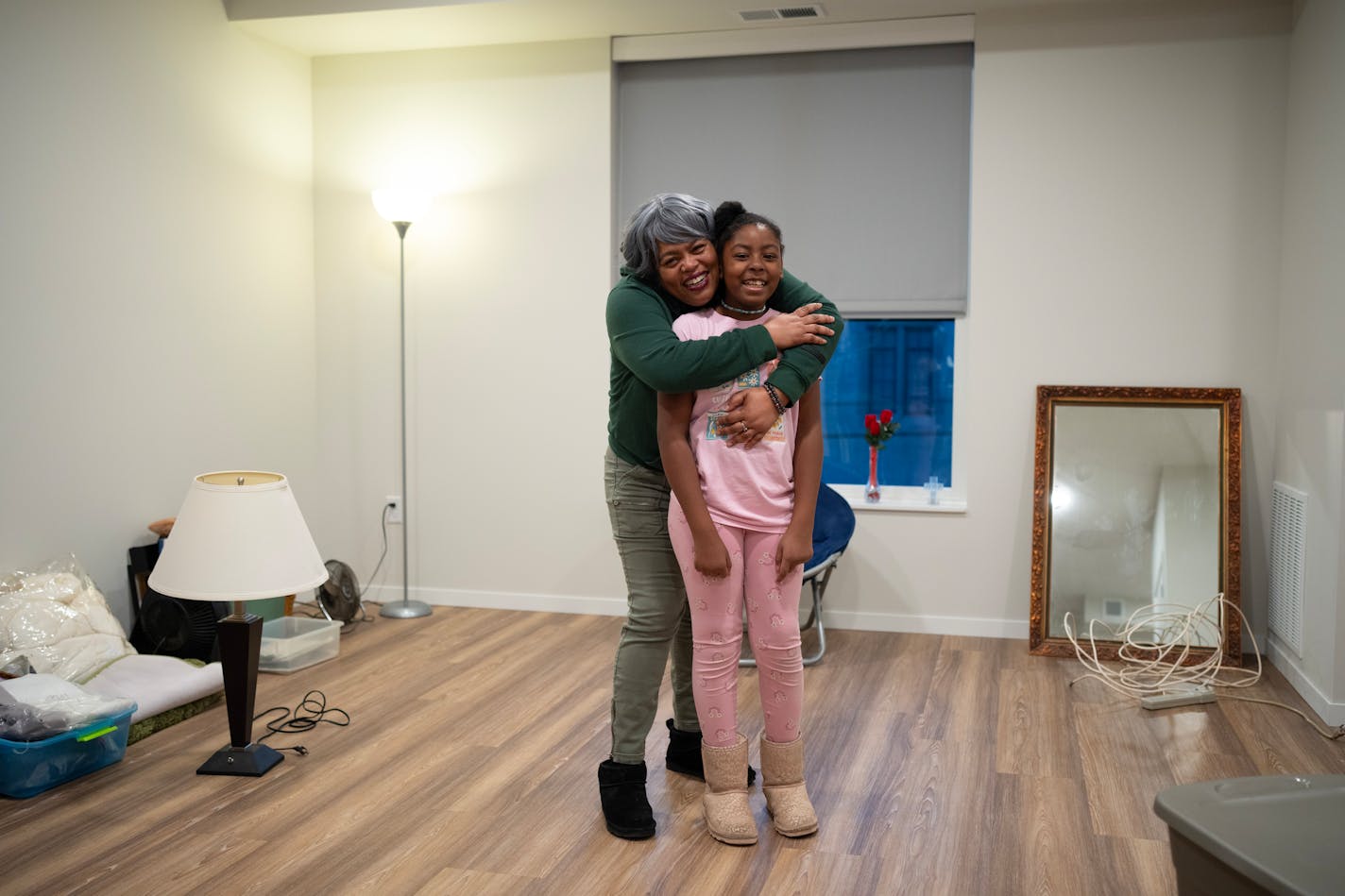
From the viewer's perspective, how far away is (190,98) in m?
4.33

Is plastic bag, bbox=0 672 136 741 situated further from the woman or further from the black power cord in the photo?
the woman

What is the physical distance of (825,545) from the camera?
4.11 metres

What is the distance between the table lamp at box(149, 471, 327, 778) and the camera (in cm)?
273

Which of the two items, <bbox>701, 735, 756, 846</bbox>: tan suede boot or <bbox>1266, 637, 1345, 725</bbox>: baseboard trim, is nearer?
<bbox>701, 735, 756, 846</bbox>: tan suede boot

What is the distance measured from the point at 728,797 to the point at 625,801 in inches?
9.3

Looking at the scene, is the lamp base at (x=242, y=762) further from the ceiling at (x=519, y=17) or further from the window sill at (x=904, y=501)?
the ceiling at (x=519, y=17)

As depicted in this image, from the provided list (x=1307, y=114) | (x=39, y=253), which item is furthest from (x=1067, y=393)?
(x=39, y=253)

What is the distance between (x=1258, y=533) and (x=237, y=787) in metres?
3.54

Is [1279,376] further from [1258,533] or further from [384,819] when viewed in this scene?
[384,819]

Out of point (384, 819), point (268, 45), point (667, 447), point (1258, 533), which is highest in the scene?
point (268, 45)

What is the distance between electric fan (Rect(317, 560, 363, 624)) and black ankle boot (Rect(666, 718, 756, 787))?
2040 millimetres

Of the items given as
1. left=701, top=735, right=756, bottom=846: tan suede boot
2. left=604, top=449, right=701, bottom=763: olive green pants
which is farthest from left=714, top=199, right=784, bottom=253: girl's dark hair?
left=701, top=735, right=756, bottom=846: tan suede boot

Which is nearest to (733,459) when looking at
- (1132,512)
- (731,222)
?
(731,222)

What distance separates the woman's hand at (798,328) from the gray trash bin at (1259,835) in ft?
3.91
